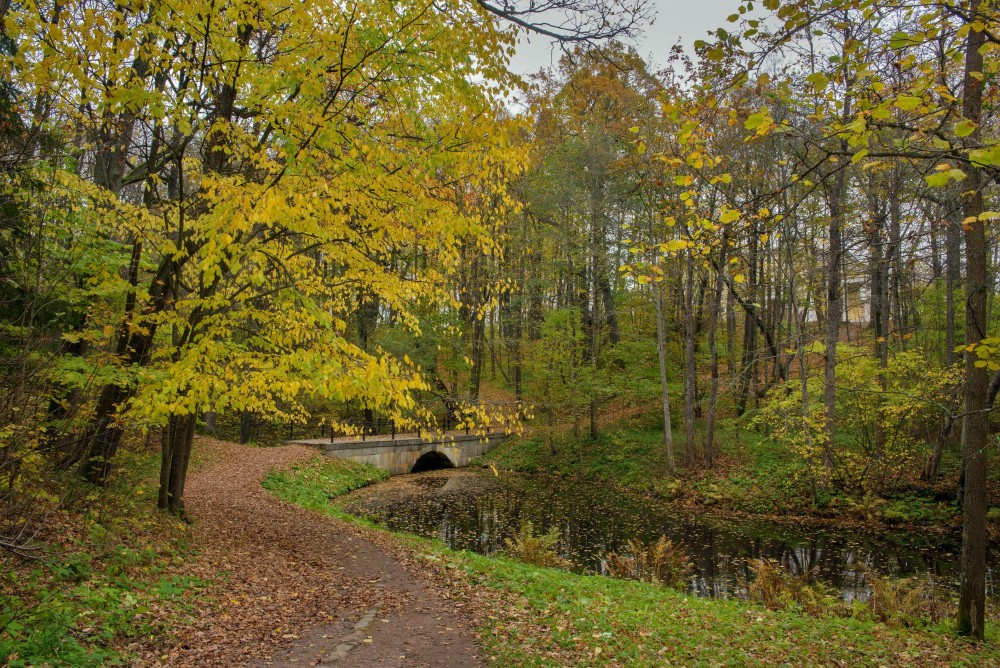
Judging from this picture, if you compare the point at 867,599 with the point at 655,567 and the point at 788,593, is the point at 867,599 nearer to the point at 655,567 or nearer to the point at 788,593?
the point at 788,593

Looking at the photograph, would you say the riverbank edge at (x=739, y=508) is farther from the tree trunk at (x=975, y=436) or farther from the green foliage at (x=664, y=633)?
the tree trunk at (x=975, y=436)

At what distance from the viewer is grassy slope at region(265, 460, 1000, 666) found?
535 cm

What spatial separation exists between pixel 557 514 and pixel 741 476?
6.00 m

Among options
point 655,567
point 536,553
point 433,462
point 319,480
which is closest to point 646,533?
point 655,567

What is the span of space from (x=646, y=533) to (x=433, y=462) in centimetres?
1479

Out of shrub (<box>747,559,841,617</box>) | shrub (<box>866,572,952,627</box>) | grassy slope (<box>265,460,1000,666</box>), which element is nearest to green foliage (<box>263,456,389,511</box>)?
grassy slope (<box>265,460,1000,666</box>)

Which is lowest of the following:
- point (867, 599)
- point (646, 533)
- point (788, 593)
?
point (646, 533)

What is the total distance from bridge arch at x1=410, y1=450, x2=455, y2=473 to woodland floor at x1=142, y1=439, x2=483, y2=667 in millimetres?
15333

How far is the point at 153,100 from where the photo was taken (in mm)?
4109

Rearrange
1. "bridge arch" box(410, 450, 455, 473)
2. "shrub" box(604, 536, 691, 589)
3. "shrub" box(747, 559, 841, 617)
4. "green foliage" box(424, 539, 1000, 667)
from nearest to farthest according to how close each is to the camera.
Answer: "green foliage" box(424, 539, 1000, 667)
"shrub" box(747, 559, 841, 617)
"shrub" box(604, 536, 691, 589)
"bridge arch" box(410, 450, 455, 473)

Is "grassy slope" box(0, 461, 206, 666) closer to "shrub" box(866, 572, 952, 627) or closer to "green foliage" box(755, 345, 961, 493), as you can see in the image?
"shrub" box(866, 572, 952, 627)

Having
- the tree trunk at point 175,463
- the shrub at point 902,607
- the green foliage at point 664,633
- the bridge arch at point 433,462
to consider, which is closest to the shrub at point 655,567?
the green foliage at point 664,633

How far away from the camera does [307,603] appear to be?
627 cm

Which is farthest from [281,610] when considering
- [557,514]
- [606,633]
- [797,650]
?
[557,514]
